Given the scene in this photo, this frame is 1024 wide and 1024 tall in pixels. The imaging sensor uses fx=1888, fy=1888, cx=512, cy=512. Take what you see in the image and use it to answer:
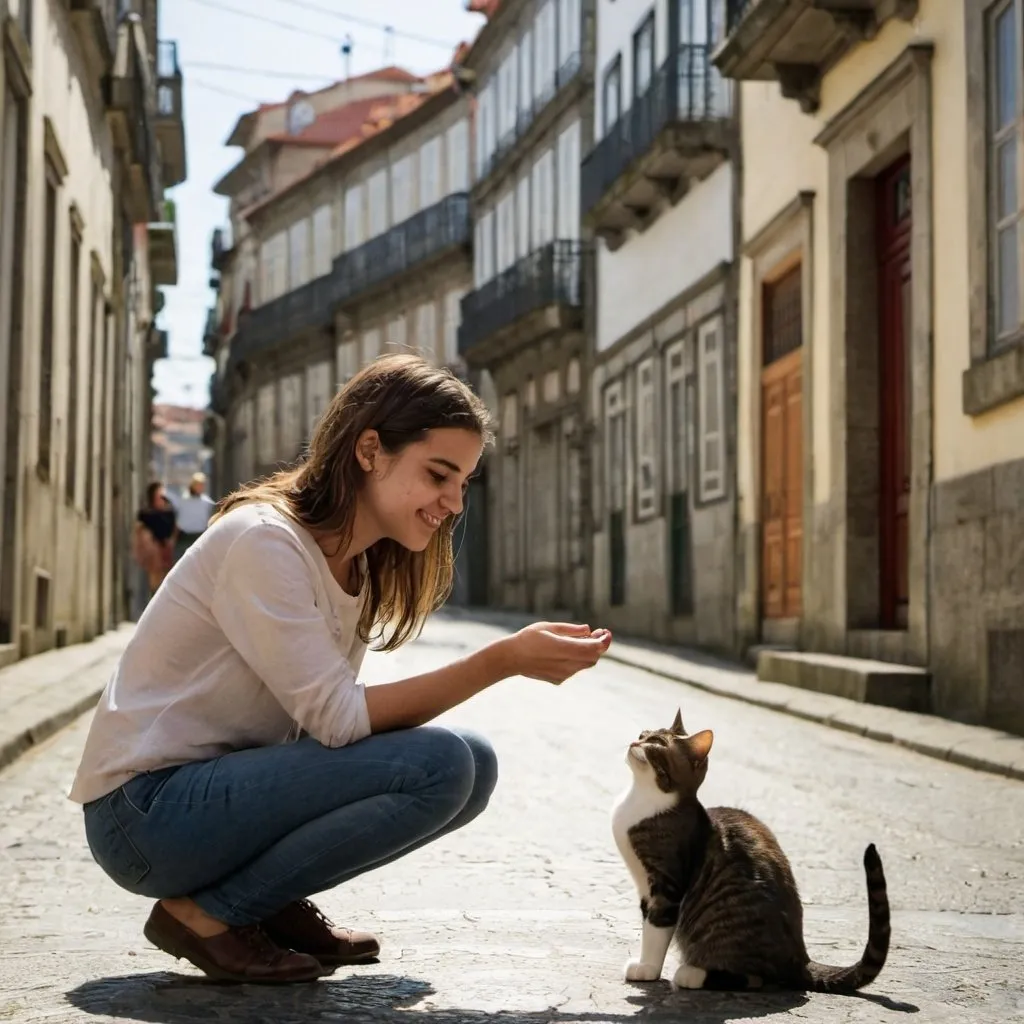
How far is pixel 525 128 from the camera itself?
3061cm

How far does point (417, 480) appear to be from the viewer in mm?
3984

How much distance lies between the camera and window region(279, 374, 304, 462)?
47.7 metres

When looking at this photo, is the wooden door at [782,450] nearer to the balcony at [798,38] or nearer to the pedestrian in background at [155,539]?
the balcony at [798,38]

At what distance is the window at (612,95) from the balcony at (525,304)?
2392mm

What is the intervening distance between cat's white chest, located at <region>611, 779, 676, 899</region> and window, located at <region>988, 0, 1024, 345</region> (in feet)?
24.8

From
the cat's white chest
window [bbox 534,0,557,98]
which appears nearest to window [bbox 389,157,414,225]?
window [bbox 534,0,557,98]

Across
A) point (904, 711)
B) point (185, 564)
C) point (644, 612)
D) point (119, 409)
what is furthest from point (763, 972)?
point (119, 409)

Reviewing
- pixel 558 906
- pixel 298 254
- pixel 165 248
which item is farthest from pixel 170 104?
pixel 558 906

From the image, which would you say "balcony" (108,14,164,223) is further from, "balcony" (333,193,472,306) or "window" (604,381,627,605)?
"balcony" (333,193,472,306)

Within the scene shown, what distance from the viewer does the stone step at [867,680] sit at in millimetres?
11859

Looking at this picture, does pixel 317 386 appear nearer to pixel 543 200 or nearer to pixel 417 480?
pixel 543 200

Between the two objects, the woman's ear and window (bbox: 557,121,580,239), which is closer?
the woman's ear

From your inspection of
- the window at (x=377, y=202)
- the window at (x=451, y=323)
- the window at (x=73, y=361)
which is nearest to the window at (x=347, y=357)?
the window at (x=377, y=202)

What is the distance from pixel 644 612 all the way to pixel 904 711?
439 inches
